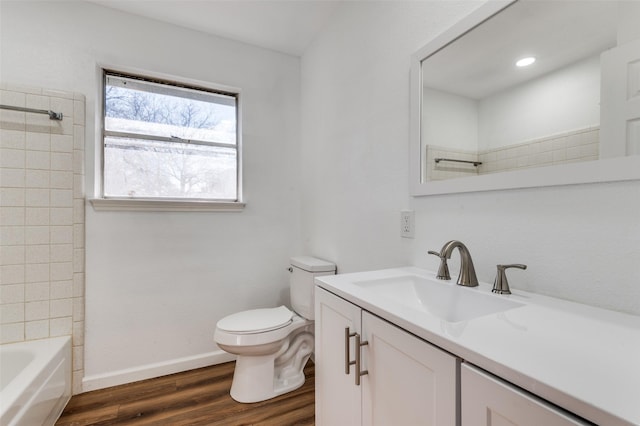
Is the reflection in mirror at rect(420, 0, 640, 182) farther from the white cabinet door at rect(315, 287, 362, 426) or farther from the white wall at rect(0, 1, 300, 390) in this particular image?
the white wall at rect(0, 1, 300, 390)

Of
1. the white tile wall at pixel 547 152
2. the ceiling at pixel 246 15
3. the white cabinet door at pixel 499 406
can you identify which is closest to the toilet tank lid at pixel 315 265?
the white tile wall at pixel 547 152

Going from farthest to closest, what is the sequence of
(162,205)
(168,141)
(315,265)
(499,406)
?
(168,141)
(162,205)
(315,265)
(499,406)

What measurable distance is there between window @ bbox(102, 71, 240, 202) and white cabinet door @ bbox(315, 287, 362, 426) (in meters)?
1.46

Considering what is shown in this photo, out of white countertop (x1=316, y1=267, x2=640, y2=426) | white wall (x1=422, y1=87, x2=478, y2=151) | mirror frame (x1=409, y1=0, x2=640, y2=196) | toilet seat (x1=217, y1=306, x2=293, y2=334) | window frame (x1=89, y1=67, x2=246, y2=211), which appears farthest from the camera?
window frame (x1=89, y1=67, x2=246, y2=211)

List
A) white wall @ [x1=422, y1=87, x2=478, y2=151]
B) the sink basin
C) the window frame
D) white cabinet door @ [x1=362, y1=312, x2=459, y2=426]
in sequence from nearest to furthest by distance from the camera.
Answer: white cabinet door @ [x1=362, y1=312, x2=459, y2=426] < the sink basin < white wall @ [x1=422, y1=87, x2=478, y2=151] < the window frame

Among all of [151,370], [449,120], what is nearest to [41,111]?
[151,370]

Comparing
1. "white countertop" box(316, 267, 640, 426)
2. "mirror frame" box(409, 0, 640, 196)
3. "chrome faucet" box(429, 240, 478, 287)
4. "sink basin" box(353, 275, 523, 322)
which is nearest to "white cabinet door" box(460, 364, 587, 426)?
"white countertop" box(316, 267, 640, 426)

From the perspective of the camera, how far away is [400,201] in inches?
52.2

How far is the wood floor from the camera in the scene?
4.90 ft

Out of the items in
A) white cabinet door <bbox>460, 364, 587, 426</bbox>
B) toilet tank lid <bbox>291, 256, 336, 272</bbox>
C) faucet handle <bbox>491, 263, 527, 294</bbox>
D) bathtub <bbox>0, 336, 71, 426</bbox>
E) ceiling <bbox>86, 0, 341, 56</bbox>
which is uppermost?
ceiling <bbox>86, 0, 341, 56</bbox>

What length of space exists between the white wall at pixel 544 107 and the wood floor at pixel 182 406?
1.62 metres

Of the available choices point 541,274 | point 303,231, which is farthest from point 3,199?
point 541,274

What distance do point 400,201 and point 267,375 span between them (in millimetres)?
1299

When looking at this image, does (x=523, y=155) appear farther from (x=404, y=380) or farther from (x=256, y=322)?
(x=256, y=322)
